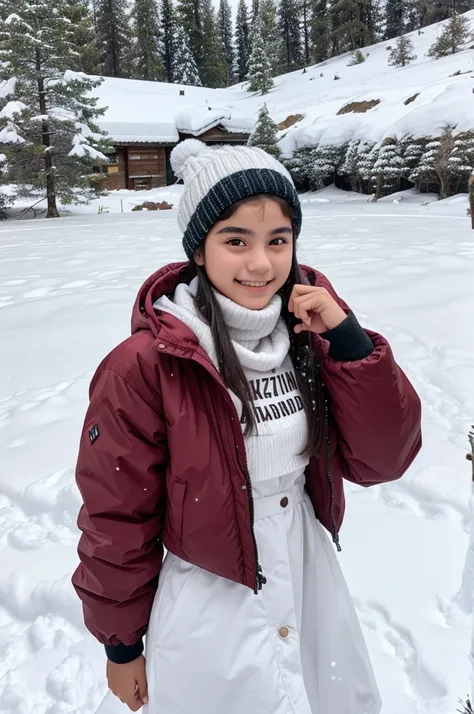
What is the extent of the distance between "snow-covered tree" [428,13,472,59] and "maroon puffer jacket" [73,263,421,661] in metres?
35.3

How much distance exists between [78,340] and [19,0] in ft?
52.2

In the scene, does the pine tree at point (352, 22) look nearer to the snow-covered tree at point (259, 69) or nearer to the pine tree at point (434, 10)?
the pine tree at point (434, 10)

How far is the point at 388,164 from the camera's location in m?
17.6

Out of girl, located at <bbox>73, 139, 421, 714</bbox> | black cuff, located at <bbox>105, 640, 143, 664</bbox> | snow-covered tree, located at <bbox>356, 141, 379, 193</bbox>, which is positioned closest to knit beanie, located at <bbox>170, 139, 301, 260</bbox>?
girl, located at <bbox>73, 139, 421, 714</bbox>

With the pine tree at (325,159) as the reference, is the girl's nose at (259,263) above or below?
below

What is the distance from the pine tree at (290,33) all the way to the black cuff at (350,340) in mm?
55421

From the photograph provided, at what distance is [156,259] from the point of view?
345 inches

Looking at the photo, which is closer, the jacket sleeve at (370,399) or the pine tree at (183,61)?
the jacket sleeve at (370,399)

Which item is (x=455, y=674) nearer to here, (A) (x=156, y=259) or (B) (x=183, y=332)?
(B) (x=183, y=332)

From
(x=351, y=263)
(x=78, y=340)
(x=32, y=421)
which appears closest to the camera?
(x=32, y=421)

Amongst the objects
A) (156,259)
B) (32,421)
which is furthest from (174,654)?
(156,259)

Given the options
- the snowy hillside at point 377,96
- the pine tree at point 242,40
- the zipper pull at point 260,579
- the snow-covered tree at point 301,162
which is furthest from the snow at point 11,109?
the pine tree at point 242,40

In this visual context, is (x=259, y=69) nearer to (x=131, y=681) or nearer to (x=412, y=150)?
(x=412, y=150)

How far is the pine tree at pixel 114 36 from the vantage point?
144 ft
